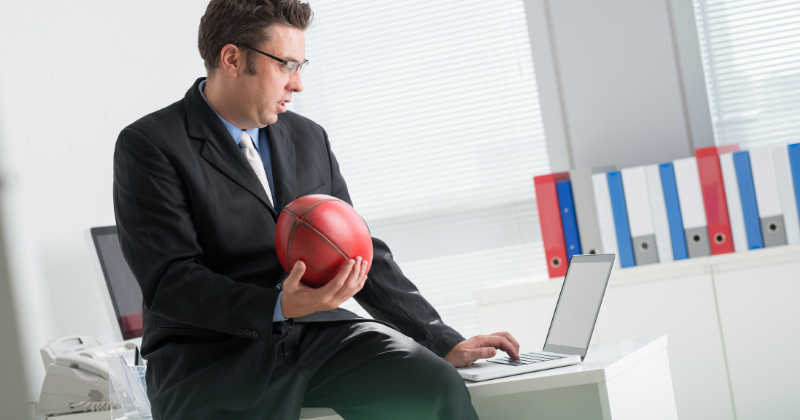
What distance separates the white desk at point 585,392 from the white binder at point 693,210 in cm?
115

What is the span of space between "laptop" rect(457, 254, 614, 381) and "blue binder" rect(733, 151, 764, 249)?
1.20 metres

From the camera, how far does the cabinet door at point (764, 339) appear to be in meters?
2.33

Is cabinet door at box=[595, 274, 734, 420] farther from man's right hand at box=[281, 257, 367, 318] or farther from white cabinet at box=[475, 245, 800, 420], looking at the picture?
man's right hand at box=[281, 257, 367, 318]

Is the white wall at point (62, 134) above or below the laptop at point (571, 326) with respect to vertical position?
above

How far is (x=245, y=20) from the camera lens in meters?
1.49

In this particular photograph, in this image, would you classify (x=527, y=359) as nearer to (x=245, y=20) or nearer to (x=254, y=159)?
(x=254, y=159)

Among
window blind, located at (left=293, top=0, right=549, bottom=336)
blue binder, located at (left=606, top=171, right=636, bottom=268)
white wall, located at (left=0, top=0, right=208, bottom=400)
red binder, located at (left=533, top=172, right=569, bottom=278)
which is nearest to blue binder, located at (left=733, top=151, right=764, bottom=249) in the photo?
blue binder, located at (left=606, top=171, right=636, bottom=268)

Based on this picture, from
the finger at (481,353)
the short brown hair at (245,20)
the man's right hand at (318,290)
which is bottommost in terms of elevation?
the finger at (481,353)

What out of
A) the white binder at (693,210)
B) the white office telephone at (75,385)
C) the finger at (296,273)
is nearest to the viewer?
the finger at (296,273)

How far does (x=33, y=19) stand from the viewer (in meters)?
2.60

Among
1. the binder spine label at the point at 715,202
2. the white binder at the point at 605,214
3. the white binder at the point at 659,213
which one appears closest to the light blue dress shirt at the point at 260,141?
the white binder at the point at 605,214

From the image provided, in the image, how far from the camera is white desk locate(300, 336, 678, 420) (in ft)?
3.99

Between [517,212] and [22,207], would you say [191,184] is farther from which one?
[517,212]

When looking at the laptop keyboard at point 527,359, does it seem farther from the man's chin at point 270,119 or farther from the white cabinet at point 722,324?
the white cabinet at point 722,324
